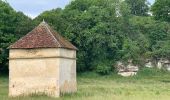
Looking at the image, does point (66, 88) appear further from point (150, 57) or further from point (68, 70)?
point (150, 57)

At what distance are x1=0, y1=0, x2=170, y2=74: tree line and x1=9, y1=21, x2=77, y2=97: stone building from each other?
859 inches

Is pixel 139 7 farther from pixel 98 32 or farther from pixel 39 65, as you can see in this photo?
pixel 39 65

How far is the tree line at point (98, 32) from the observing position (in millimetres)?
57481

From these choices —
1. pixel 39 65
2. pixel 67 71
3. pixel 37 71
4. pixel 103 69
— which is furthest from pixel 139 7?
pixel 37 71

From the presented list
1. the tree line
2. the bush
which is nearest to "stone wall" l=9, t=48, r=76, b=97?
the tree line

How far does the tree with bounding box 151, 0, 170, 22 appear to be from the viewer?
237 feet

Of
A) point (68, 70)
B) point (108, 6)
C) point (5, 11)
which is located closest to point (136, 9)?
point (108, 6)

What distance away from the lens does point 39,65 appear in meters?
32.9

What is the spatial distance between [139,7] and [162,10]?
16286mm

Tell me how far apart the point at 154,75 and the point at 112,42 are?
20.2 feet

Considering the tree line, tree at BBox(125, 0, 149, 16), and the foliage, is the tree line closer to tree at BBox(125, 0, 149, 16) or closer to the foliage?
the foliage

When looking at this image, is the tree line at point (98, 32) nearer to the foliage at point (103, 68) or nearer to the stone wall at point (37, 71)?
the foliage at point (103, 68)

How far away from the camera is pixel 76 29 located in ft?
198

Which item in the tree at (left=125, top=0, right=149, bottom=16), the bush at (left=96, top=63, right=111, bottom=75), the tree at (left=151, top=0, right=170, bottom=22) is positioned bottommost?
the bush at (left=96, top=63, right=111, bottom=75)
